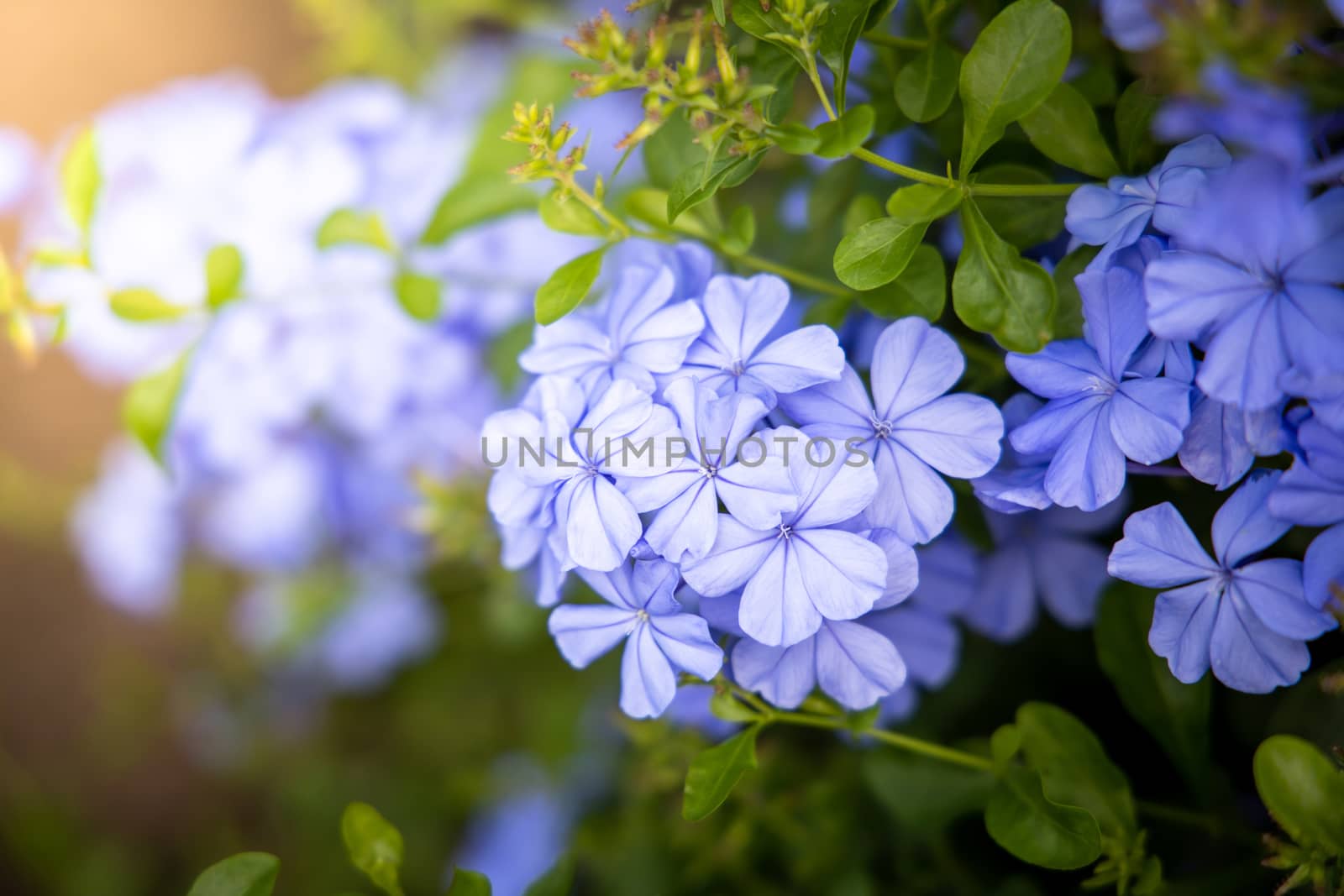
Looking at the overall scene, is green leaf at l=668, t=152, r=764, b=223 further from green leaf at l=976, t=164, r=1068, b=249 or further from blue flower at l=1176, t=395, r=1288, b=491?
blue flower at l=1176, t=395, r=1288, b=491

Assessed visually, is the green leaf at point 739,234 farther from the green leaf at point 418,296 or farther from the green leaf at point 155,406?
the green leaf at point 155,406

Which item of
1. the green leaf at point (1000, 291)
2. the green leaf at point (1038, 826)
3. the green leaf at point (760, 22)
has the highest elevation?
the green leaf at point (760, 22)

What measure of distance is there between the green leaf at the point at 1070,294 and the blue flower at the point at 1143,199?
0.10 ft

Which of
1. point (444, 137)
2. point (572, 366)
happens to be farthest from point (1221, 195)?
point (444, 137)

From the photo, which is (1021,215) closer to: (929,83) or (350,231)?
(929,83)

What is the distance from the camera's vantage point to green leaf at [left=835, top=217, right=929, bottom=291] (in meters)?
0.53

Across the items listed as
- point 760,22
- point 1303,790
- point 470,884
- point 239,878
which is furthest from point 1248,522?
point 239,878

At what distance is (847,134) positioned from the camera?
51 cm

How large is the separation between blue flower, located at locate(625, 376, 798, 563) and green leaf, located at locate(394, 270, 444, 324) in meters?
0.33

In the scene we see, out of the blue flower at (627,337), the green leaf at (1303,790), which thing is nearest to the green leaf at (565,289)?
the blue flower at (627,337)

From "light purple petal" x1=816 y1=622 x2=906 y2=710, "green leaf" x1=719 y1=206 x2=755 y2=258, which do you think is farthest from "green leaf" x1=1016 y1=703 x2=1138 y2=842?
"green leaf" x1=719 y1=206 x2=755 y2=258

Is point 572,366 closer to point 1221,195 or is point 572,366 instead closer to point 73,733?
point 1221,195

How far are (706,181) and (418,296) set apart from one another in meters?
0.33

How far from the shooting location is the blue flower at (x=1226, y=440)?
1.54 ft
